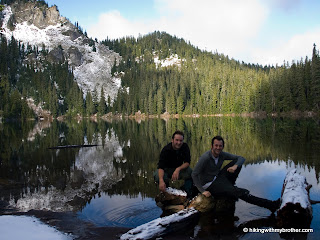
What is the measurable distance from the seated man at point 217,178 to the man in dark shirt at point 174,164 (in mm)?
800

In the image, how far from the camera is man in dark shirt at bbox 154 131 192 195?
8.71 m

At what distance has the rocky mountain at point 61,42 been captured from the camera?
16738 centimetres

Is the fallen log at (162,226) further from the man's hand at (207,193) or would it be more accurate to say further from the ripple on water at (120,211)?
the ripple on water at (120,211)

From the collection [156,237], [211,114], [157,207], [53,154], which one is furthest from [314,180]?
[211,114]

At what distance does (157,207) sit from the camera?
28.9 feet

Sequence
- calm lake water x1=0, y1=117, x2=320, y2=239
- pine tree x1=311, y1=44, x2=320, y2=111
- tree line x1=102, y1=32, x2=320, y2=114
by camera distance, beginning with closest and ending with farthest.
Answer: calm lake water x1=0, y1=117, x2=320, y2=239, pine tree x1=311, y1=44, x2=320, y2=111, tree line x1=102, y1=32, x2=320, y2=114

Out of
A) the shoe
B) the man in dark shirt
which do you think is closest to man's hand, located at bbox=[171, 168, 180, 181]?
A: the man in dark shirt

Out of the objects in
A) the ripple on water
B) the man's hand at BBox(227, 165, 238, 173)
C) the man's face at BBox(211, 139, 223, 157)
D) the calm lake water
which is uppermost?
the man's face at BBox(211, 139, 223, 157)

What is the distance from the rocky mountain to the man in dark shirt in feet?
503

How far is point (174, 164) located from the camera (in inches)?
365

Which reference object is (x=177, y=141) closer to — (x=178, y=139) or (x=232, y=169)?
(x=178, y=139)

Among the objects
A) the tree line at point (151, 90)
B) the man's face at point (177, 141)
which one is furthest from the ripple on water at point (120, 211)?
the tree line at point (151, 90)

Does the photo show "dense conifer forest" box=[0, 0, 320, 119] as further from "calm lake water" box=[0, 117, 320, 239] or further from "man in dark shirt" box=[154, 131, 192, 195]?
"man in dark shirt" box=[154, 131, 192, 195]

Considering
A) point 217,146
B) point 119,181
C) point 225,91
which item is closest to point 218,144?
point 217,146
